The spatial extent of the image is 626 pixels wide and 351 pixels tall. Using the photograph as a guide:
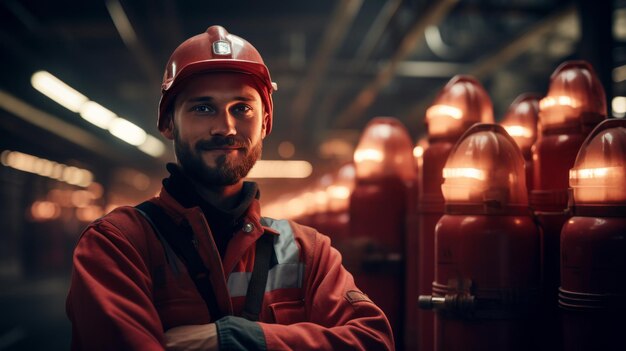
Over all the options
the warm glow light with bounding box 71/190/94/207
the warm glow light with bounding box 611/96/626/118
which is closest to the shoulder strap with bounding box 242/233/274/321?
the warm glow light with bounding box 611/96/626/118

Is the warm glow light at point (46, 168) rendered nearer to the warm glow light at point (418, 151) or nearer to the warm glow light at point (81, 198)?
the warm glow light at point (81, 198)

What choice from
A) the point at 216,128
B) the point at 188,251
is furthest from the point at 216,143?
the point at 188,251

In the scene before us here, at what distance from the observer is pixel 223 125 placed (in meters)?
2.31

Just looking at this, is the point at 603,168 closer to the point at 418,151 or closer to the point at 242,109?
Answer: the point at 242,109

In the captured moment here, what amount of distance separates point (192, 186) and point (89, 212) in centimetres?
2557

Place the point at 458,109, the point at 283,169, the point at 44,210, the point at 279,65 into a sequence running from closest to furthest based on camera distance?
1. the point at 458,109
2. the point at 279,65
3. the point at 283,169
4. the point at 44,210

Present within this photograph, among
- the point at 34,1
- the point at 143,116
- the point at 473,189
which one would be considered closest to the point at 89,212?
the point at 143,116

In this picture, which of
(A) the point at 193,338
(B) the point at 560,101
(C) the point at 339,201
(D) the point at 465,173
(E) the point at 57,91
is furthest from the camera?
(E) the point at 57,91

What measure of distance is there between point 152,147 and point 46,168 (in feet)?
22.8

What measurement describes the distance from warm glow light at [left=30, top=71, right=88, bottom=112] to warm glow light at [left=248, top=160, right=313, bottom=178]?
8.77m

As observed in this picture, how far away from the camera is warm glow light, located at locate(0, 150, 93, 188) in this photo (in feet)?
58.9

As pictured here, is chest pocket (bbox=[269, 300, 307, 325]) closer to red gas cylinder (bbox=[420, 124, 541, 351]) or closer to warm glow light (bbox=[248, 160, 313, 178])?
red gas cylinder (bbox=[420, 124, 541, 351])

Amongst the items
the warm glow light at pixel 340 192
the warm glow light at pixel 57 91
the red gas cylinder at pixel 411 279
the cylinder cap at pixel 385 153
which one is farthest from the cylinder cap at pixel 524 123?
the warm glow light at pixel 57 91

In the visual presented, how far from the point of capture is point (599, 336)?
2527 millimetres
